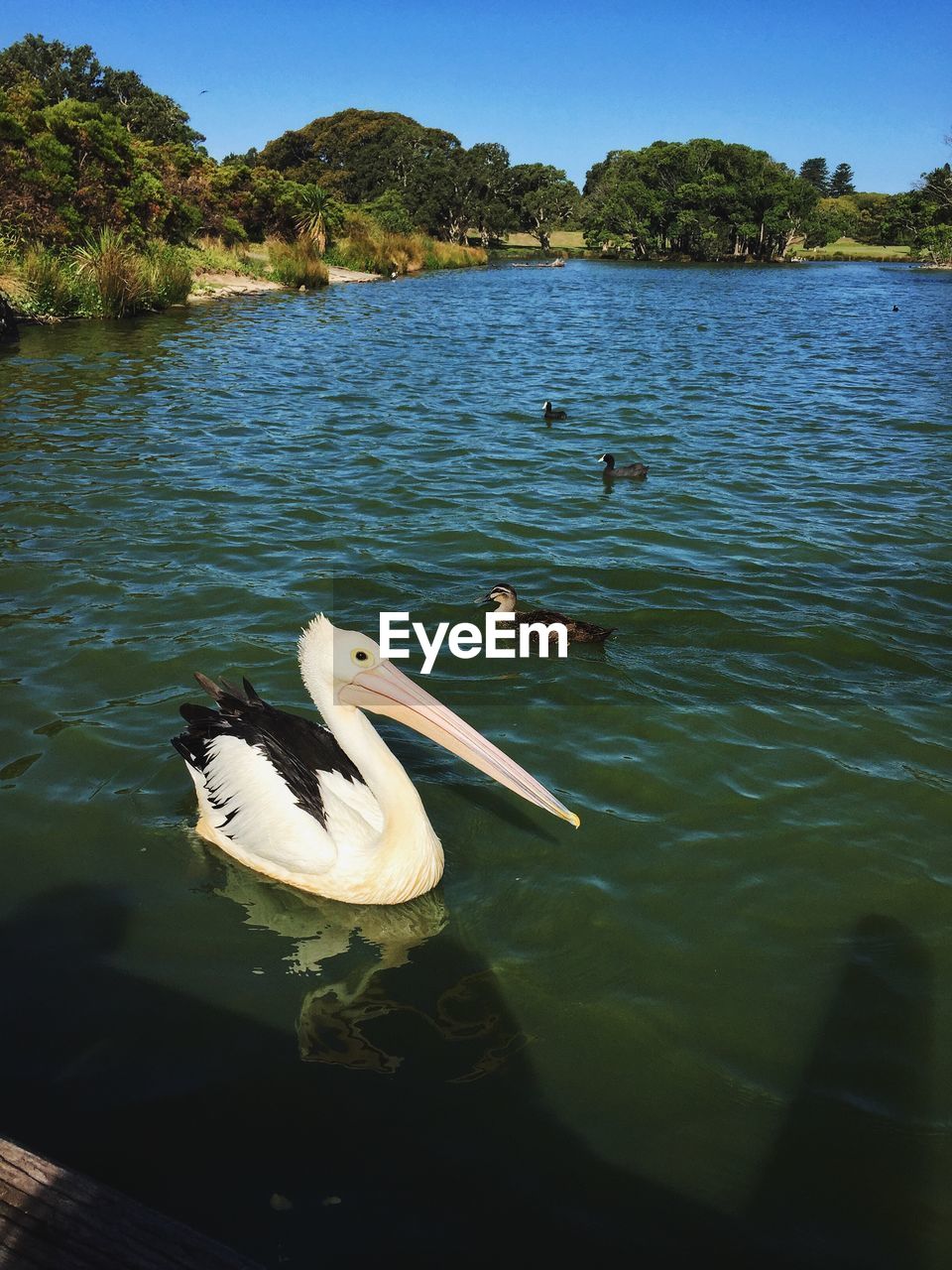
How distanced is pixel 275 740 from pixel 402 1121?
6.01 ft

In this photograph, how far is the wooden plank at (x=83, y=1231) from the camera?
1.46 m

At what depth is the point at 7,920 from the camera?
3.79 m

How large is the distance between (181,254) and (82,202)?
3.96 m

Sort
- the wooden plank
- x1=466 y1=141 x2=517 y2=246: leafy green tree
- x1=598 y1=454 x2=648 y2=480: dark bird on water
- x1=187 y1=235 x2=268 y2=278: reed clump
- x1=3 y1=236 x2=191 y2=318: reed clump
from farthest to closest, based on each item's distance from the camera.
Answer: x1=466 y1=141 x2=517 y2=246: leafy green tree
x1=187 y1=235 x2=268 y2=278: reed clump
x1=3 y1=236 x2=191 y2=318: reed clump
x1=598 y1=454 x2=648 y2=480: dark bird on water
the wooden plank

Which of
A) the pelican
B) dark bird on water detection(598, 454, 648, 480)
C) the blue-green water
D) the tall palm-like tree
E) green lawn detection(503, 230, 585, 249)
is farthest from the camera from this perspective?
green lawn detection(503, 230, 585, 249)

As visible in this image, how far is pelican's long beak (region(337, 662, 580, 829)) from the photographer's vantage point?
144 inches

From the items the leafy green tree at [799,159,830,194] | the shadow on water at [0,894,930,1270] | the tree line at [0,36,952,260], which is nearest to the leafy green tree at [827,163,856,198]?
the leafy green tree at [799,159,830,194]

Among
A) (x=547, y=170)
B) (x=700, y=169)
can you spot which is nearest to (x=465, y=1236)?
(x=700, y=169)

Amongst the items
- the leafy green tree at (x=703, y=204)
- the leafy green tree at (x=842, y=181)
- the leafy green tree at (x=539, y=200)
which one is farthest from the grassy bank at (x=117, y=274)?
the leafy green tree at (x=842, y=181)

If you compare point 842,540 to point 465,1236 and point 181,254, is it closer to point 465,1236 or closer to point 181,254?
point 465,1236

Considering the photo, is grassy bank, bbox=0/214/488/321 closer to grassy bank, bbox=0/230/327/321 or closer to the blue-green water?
grassy bank, bbox=0/230/327/321

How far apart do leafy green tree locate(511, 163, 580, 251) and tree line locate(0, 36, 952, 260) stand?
8.4 inches

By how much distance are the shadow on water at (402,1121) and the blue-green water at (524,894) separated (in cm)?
1

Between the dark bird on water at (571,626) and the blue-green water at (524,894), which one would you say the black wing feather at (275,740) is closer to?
the blue-green water at (524,894)
